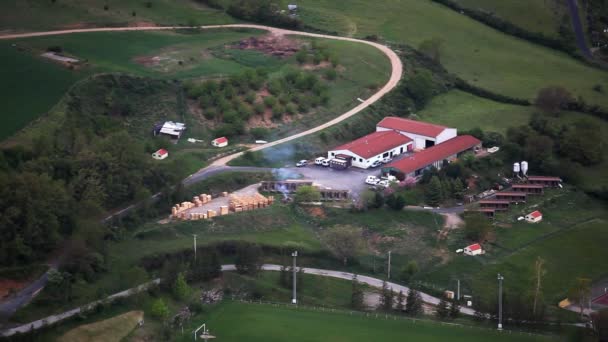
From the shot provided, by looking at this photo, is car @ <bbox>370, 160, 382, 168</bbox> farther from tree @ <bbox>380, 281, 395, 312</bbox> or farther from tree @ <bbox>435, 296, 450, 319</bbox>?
tree @ <bbox>435, 296, 450, 319</bbox>

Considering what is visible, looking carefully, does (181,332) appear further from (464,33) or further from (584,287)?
(464,33)

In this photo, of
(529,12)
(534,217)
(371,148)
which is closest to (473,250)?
(534,217)

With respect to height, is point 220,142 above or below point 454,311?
above

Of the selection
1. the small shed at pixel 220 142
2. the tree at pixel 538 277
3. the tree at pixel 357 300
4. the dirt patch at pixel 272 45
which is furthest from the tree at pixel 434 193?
the dirt patch at pixel 272 45

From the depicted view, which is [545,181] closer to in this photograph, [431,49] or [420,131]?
[420,131]

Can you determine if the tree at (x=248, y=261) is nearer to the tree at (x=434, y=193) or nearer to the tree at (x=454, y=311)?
the tree at (x=454, y=311)
